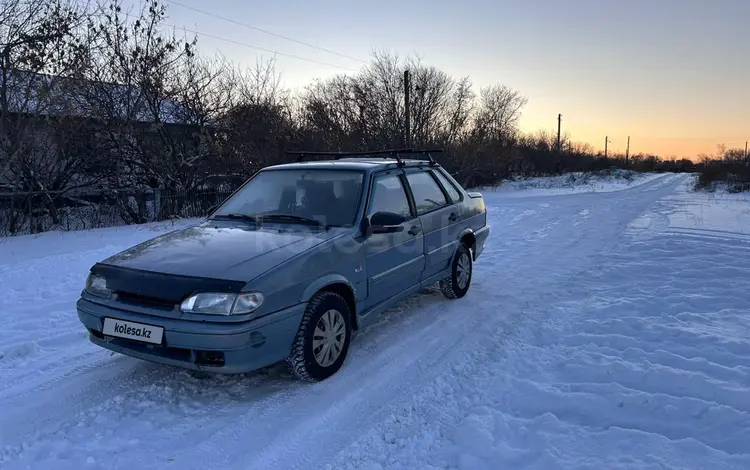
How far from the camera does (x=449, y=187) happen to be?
6.15 meters

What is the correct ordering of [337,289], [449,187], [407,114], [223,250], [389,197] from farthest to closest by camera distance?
1. [407,114]
2. [449,187]
3. [389,197]
4. [337,289]
5. [223,250]

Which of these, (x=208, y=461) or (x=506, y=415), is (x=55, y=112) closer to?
(x=208, y=461)

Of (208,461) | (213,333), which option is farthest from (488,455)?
(213,333)

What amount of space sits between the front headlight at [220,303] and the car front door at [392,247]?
50.1 inches

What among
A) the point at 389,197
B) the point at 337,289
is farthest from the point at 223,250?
the point at 389,197

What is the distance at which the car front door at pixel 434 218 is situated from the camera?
531cm

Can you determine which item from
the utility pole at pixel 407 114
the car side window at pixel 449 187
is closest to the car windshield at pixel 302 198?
the car side window at pixel 449 187

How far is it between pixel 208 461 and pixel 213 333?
2.43 feet

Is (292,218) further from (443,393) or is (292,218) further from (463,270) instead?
(463,270)

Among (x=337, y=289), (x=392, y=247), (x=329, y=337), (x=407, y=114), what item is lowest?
(x=329, y=337)

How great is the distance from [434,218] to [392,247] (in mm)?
1002

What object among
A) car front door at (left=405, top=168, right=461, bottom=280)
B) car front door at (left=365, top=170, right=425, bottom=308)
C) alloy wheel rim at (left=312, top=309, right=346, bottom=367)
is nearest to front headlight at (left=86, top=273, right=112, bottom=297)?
alloy wheel rim at (left=312, top=309, right=346, bottom=367)

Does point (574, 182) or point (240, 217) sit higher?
point (240, 217)

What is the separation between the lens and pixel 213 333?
318cm
